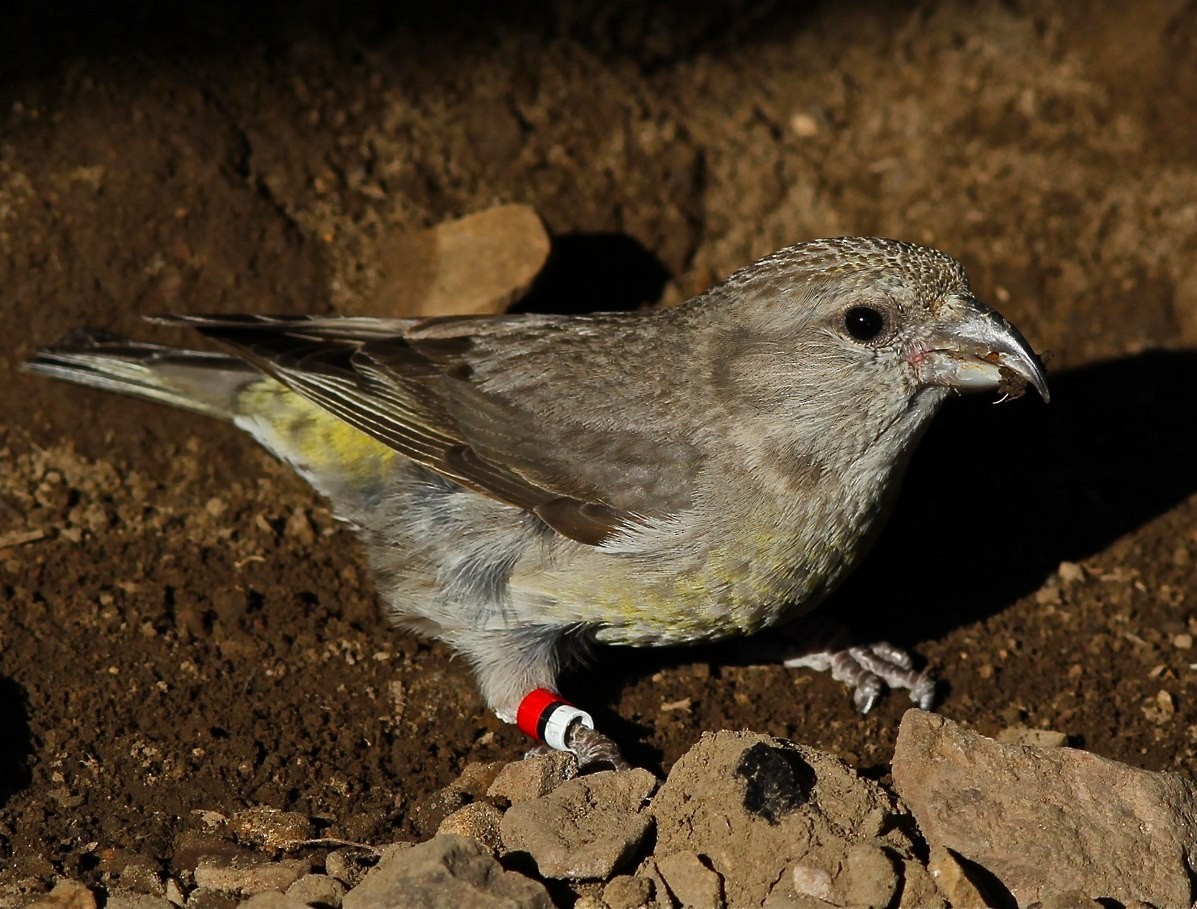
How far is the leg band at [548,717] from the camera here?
16.6 feet

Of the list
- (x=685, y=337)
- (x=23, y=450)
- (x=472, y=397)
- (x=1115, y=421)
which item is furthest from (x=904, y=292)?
(x=23, y=450)

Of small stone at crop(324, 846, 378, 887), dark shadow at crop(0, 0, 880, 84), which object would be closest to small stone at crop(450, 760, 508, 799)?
small stone at crop(324, 846, 378, 887)

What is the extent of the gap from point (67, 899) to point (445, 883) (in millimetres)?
1167

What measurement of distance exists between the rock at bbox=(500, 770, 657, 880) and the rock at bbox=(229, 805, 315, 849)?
682 millimetres

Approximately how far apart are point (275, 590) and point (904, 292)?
262cm

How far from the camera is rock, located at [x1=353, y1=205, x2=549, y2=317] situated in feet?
20.5

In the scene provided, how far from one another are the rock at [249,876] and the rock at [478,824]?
1.47 ft

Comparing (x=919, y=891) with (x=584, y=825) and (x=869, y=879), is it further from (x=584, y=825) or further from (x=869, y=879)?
(x=584, y=825)

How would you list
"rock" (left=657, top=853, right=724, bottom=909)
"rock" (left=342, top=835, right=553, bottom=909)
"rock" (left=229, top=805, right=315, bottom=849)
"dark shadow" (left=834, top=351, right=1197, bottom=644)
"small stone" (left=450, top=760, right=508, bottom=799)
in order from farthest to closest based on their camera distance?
1. "dark shadow" (left=834, top=351, right=1197, bottom=644)
2. "small stone" (left=450, top=760, right=508, bottom=799)
3. "rock" (left=229, top=805, right=315, bottom=849)
4. "rock" (left=657, top=853, right=724, bottom=909)
5. "rock" (left=342, top=835, right=553, bottom=909)

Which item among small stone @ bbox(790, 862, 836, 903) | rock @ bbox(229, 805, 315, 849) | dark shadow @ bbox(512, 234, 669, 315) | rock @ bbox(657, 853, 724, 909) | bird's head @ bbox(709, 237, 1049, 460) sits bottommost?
rock @ bbox(229, 805, 315, 849)

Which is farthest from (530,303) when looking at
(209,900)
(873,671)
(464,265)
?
(209,900)

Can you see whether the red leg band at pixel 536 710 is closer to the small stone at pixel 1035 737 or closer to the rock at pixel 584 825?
the rock at pixel 584 825

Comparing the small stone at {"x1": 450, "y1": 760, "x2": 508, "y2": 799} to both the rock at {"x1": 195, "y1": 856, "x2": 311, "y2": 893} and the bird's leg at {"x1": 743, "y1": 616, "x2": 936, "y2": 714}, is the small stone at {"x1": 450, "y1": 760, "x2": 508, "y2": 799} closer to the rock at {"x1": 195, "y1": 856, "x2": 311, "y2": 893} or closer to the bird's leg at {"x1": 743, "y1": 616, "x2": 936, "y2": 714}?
the rock at {"x1": 195, "y1": 856, "x2": 311, "y2": 893}

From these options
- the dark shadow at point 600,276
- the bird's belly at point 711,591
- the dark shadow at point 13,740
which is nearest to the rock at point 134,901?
the dark shadow at point 13,740
